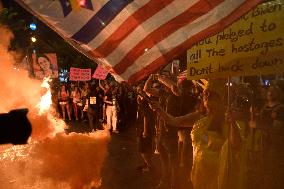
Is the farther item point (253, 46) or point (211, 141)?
point (253, 46)

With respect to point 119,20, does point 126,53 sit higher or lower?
lower

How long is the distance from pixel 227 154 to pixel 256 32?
1534 mm

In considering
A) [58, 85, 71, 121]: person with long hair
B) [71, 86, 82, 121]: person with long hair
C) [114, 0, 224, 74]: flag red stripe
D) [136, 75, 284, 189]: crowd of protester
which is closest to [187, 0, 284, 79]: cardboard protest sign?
[136, 75, 284, 189]: crowd of protester

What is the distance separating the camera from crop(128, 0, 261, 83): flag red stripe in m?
3.15

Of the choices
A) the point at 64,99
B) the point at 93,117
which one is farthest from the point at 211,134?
the point at 64,99

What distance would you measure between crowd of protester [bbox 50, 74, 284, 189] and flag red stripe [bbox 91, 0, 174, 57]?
0.51 m

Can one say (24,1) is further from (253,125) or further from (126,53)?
(253,125)

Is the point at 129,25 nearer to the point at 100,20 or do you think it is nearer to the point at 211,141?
the point at 100,20

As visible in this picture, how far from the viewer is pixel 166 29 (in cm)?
330

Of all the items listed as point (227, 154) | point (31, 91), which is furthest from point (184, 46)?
point (31, 91)

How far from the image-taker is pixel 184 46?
3.24 m

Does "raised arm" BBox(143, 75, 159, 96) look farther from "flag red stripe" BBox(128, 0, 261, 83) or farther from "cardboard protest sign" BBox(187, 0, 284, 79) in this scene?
"flag red stripe" BBox(128, 0, 261, 83)

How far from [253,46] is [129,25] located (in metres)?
2.23

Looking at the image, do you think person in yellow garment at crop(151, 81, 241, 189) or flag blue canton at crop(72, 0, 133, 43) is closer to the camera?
flag blue canton at crop(72, 0, 133, 43)
